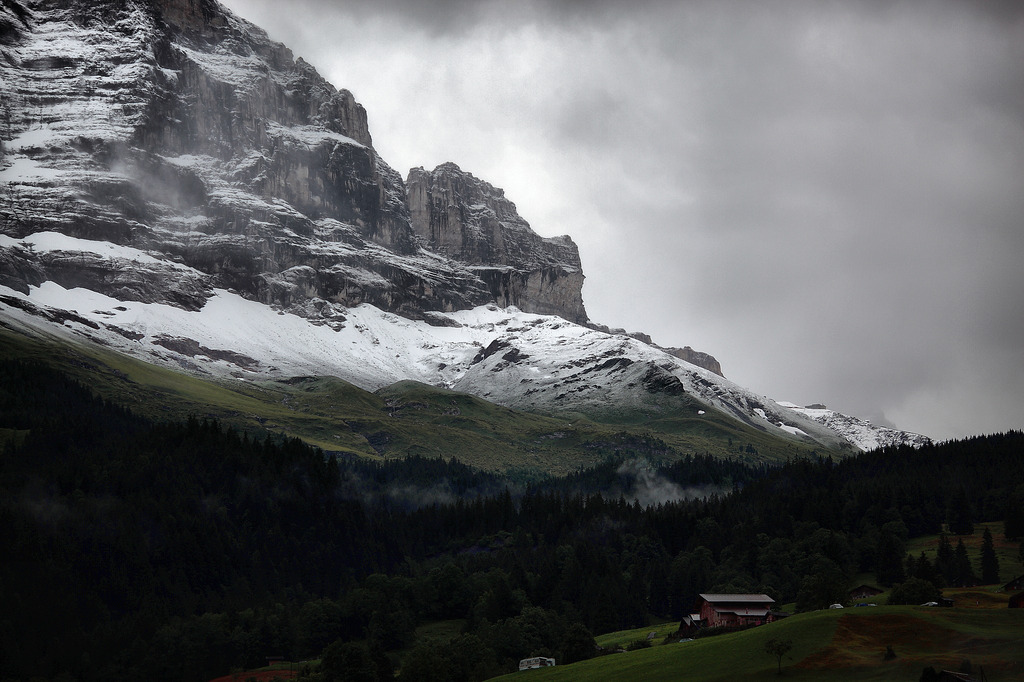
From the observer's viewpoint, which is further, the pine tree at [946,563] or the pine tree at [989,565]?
the pine tree at [946,563]

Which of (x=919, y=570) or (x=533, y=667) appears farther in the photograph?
(x=919, y=570)

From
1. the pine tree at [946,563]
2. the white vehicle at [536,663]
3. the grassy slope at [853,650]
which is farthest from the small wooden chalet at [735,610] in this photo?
the pine tree at [946,563]

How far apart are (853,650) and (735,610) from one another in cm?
5439

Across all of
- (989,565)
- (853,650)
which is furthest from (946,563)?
(853,650)

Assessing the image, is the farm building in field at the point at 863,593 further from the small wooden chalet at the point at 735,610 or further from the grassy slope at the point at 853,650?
the grassy slope at the point at 853,650

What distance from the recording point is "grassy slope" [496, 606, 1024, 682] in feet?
298

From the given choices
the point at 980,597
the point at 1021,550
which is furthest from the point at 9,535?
the point at 1021,550

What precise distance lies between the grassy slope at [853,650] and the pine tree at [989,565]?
6258cm

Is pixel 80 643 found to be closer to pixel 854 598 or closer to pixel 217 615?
pixel 217 615

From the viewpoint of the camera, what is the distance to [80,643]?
168 metres

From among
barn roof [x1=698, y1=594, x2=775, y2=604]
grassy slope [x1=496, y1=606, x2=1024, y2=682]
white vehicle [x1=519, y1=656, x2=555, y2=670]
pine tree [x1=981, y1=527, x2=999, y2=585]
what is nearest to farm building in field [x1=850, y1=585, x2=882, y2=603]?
barn roof [x1=698, y1=594, x2=775, y2=604]

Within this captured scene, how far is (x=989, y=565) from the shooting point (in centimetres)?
16975

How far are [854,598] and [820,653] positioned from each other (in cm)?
6451

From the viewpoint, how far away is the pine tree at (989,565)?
166 meters
